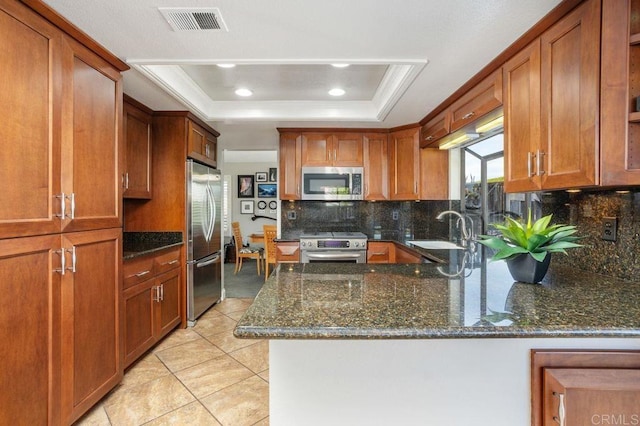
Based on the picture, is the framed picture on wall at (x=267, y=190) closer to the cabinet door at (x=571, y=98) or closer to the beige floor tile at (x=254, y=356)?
the beige floor tile at (x=254, y=356)

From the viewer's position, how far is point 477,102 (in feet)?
6.95

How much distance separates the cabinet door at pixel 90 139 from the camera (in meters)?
1.57

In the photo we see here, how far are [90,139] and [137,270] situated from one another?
1062 mm

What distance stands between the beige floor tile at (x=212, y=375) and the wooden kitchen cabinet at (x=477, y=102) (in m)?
2.45

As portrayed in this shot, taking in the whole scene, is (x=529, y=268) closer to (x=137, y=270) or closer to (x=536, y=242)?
(x=536, y=242)

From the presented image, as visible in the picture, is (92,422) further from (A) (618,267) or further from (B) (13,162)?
(A) (618,267)

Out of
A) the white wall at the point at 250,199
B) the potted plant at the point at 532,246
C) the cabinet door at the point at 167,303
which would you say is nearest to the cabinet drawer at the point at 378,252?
the cabinet door at the point at 167,303

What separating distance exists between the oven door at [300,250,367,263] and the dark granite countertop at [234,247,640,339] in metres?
1.81

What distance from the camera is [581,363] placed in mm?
908

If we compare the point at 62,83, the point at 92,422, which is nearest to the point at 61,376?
the point at 92,422

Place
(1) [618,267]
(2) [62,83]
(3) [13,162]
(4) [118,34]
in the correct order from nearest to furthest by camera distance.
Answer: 1. (3) [13,162]
2. (1) [618,267]
3. (2) [62,83]
4. (4) [118,34]

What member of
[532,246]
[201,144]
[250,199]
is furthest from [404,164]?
[250,199]

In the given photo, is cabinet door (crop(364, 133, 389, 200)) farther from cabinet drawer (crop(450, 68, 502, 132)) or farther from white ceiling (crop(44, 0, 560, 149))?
cabinet drawer (crop(450, 68, 502, 132))

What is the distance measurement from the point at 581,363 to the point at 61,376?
7.20 ft
